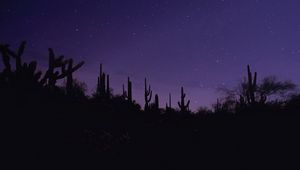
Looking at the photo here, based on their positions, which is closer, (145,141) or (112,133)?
(112,133)

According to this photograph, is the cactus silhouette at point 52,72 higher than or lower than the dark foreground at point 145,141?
higher

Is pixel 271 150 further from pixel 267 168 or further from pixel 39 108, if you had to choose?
pixel 39 108

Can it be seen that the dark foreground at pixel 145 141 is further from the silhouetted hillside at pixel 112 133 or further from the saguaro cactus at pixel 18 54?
the saguaro cactus at pixel 18 54

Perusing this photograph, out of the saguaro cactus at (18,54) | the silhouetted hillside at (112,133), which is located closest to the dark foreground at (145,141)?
the silhouetted hillside at (112,133)

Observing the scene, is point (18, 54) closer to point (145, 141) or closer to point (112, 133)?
point (112, 133)

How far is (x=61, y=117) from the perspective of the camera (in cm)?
712

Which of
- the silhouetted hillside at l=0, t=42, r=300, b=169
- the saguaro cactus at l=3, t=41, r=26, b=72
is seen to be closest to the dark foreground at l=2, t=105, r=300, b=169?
the silhouetted hillside at l=0, t=42, r=300, b=169

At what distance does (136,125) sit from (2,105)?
5.66 metres

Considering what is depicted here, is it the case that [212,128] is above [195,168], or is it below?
above

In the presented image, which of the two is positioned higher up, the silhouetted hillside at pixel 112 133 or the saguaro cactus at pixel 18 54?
the saguaro cactus at pixel 18 54

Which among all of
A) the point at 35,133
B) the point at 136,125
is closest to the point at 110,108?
the point at 136,125

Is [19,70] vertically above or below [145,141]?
above

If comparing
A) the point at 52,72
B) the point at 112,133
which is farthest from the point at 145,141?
the point at 52,72

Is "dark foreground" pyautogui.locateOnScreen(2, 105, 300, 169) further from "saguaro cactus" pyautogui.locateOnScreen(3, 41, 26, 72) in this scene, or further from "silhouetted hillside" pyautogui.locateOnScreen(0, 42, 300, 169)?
"saguaro cactus" pyautogui.locateOnScreen(3, 41, 26, 72)
